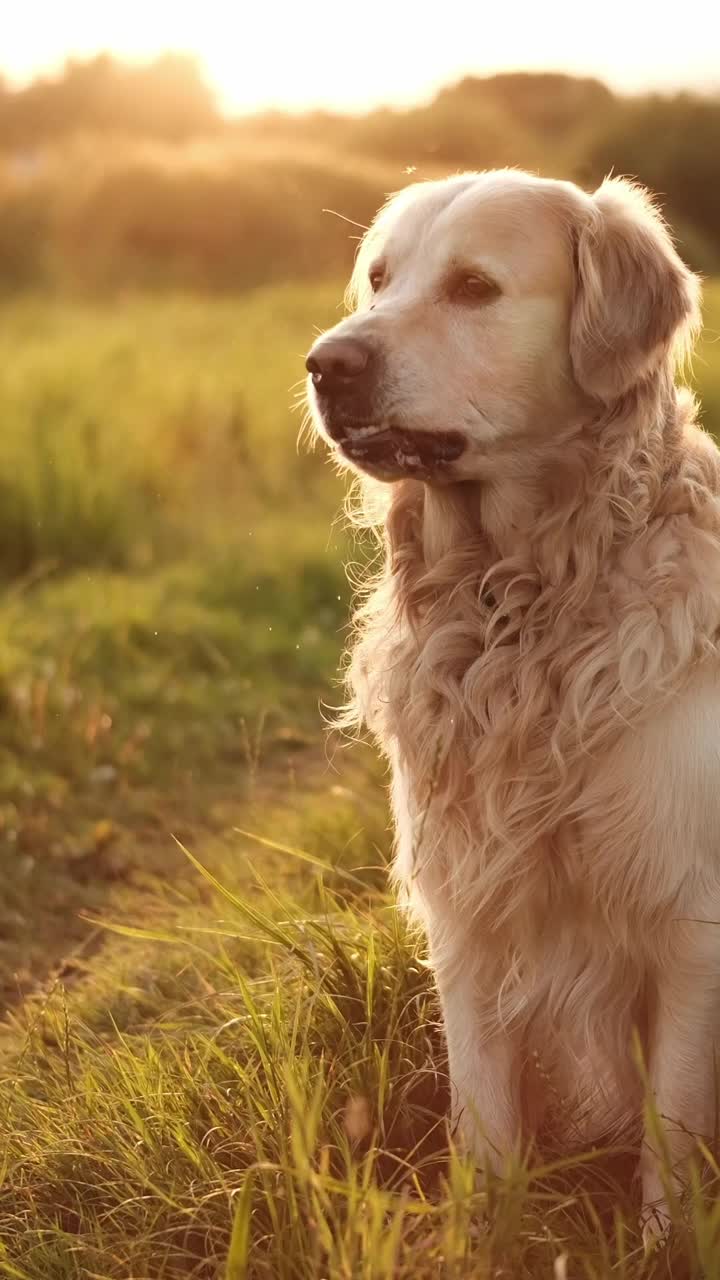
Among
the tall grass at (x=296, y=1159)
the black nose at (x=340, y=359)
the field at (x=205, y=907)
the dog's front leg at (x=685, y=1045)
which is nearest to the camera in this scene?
the tall grass at (x=296, y=1159)

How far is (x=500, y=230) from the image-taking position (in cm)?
238

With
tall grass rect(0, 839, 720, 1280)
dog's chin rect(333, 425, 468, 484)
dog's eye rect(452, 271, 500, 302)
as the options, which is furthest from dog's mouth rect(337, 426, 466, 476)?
tall grass rect(0, 839, 720, 1280)

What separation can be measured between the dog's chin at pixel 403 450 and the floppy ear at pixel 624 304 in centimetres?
25

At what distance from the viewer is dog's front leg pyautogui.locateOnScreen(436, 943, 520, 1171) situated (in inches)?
95.3

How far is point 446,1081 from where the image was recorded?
2.63m

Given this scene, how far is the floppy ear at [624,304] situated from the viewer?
233cm

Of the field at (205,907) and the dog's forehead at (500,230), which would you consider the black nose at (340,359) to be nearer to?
the dog's forehead at (500,230)

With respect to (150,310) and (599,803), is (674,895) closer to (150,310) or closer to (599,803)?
(599,803)

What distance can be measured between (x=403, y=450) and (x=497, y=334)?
0.24m

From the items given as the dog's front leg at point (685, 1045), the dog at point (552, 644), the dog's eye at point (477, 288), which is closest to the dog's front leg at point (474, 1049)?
the dog at point (552, 644)

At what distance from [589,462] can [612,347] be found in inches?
7.5

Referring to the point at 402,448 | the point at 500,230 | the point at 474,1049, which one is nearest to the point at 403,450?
the point at 402,448

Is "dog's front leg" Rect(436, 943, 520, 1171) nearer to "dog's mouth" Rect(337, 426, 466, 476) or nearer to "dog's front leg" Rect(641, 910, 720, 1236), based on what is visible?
"dog's front leg" Rect(641, 910, 720, 1236)

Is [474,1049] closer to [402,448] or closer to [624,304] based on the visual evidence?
[402,448]
